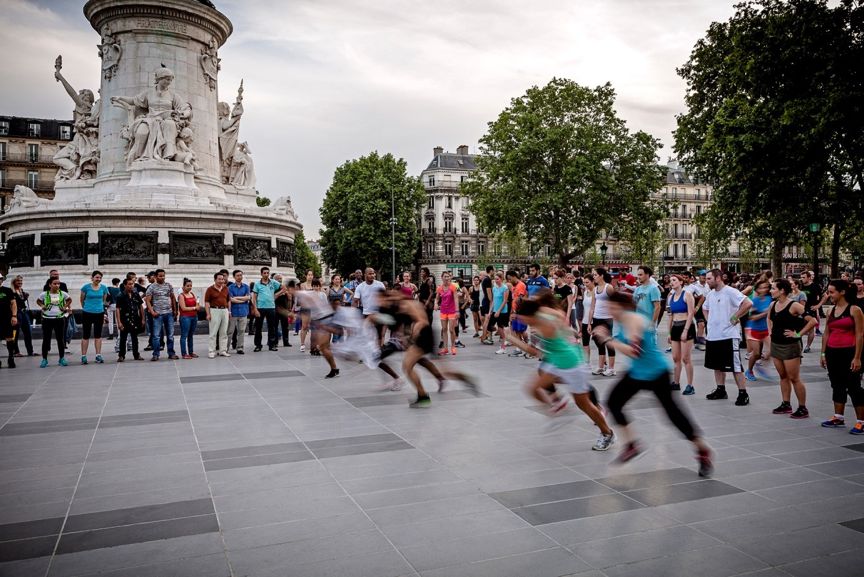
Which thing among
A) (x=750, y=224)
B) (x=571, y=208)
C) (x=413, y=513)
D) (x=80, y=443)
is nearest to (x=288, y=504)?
(x=413, y=513)

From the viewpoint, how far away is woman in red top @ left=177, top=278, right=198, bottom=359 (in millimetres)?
14508

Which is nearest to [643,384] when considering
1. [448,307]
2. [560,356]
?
[560,356]

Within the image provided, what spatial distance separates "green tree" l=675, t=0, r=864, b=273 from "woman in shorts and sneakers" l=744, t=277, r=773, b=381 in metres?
13.4

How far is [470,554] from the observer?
4.12 m

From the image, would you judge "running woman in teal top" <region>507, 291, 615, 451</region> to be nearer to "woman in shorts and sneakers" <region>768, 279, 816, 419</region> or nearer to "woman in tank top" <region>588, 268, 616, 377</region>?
"woman in shorts and sneakers" <region>768, 279, 816, 419</region>

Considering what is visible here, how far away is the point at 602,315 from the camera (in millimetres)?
11531

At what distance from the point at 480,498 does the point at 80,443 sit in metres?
4.58

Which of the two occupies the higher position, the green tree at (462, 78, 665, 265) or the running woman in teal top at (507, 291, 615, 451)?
the green tree at (462, 78, 665, 265)

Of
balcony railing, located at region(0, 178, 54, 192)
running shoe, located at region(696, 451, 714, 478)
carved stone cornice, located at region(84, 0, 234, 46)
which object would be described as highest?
carved stone cornice, located at region(84, 0, 234, 46)

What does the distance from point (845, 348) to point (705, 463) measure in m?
2.91

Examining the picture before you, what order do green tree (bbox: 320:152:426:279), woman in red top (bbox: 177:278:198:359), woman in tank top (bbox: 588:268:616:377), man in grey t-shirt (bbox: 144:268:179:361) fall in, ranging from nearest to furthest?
woman in tank top (bbox: 588:268:616:377) < man in grey t-shirt (bbox: 144:268:179:361) < woman in red top (bbox: 177:278:198:359) < green tree (bbox: 320:152:426:279)

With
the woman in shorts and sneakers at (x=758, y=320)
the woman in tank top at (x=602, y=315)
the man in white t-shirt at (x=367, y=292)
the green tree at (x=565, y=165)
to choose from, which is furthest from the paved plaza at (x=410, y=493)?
the green tree at (x=565, y=165)

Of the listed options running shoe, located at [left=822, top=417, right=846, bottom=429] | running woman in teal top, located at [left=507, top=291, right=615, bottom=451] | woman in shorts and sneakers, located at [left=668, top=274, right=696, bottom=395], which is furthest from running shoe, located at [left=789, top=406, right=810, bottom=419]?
running woman in teal top, located at [left=507, top=291, right=615, bottom=451]

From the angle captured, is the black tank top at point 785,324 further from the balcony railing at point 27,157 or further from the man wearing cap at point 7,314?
the balcony railing at point 27,157
